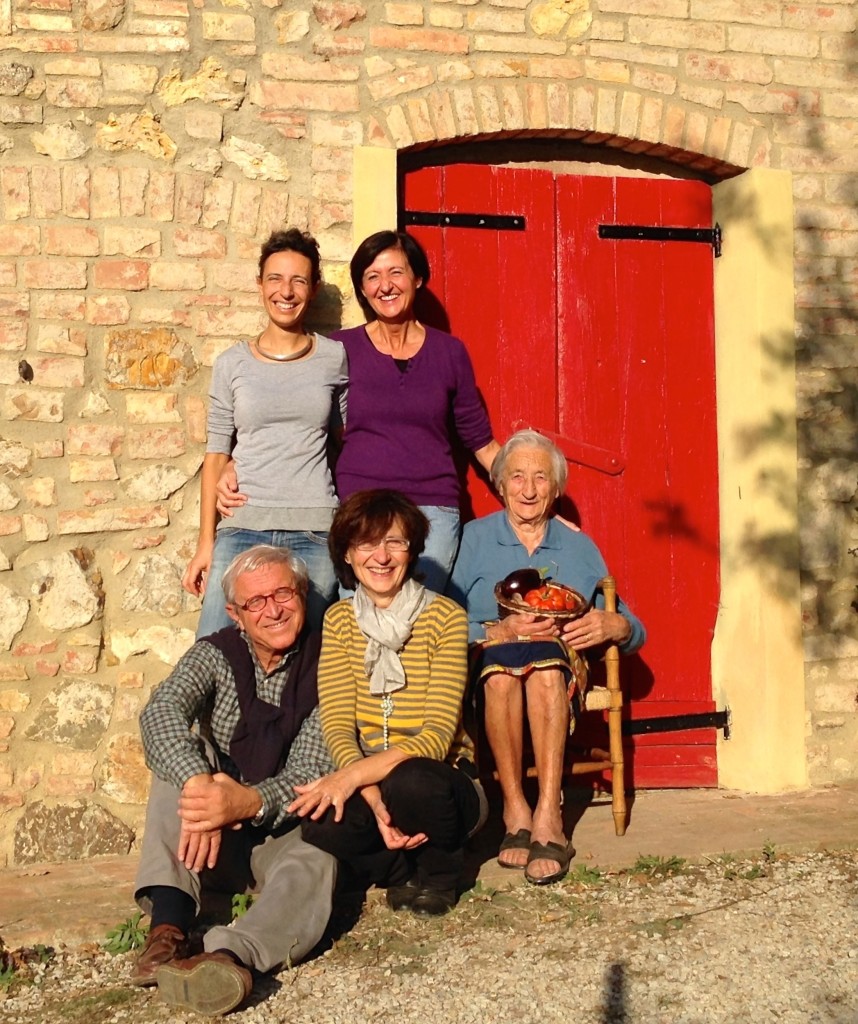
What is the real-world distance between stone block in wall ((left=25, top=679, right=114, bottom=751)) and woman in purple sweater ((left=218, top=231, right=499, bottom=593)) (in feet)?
2.50

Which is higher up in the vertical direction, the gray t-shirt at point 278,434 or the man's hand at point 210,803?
the gray t-shirt at point 278,434

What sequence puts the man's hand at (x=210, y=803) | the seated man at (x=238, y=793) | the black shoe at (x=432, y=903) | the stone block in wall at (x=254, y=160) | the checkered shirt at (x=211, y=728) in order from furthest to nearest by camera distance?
the stone block in wall at (x=254, y=160) → the black shoe at (x=432, y=903) → the checkered shirt at (x=211, y=728) → the man's hand at (x=210, y=803) → the seated man at (x=238, y=793)

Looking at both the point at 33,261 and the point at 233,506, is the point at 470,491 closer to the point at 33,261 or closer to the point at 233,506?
the point at 233,506

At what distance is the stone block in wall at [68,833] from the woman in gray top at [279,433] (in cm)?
78

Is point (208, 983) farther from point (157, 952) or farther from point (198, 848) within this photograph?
point (198, 848)

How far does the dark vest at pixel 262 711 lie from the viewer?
3.47 meters

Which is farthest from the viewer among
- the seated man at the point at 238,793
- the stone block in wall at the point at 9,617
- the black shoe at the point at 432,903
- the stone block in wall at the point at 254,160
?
the stone block in wall at the point at 254,160

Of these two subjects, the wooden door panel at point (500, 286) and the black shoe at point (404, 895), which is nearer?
the black shoe at point (404, 895)

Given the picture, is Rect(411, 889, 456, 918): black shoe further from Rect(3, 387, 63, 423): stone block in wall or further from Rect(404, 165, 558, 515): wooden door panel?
Rect(3, 387, 63, 423): stone block in wall

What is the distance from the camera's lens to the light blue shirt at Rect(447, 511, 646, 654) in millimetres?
4188

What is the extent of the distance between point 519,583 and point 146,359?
57.6 inches

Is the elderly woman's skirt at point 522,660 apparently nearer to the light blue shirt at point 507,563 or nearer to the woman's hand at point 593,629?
the woman's hand at point 593,629

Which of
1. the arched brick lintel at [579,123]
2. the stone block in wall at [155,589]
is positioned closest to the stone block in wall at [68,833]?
the stone block in wall at [155,589]

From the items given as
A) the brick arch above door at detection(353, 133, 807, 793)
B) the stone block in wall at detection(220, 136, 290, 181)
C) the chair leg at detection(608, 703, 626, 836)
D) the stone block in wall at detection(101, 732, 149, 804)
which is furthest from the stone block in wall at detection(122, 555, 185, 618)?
the brick arch above door at detection(353, 133, 807, 793)
